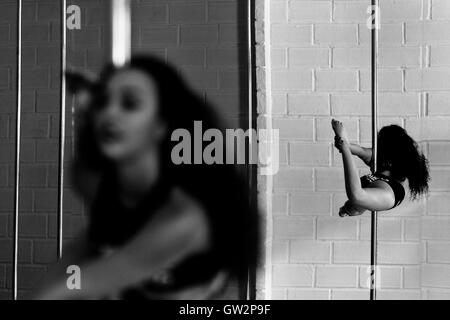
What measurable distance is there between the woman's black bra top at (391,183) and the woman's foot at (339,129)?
14 cm

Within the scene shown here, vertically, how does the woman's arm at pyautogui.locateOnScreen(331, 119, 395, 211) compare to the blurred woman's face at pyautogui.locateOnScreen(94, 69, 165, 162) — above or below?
below

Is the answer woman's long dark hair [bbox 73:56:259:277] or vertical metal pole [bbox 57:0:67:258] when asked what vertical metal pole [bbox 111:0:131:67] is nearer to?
woman's long dark hair [bbox 73:56:259:277]

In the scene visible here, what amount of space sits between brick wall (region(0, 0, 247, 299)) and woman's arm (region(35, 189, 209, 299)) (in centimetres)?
16

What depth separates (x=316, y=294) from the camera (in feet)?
5.66

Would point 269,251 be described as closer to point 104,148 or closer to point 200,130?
point 200,130

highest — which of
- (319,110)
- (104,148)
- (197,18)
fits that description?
(197,18)

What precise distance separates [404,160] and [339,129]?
0.22 metres

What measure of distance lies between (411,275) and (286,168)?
51 cm

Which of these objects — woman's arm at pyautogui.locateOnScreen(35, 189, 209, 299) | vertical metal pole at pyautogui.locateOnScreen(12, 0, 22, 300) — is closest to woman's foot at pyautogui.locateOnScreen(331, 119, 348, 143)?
woman's arm at pyautogui.locateOnScreen(35, 189, 209, 299)

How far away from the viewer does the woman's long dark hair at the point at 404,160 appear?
1.61 meters

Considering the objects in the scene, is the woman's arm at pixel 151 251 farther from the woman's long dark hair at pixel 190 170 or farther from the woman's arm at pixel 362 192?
the woman's arm at pixel 362 192

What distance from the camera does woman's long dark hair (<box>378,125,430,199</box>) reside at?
161cm

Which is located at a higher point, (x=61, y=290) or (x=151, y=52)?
(x=151, y=52)
